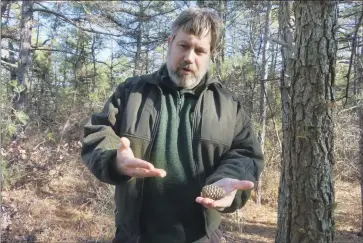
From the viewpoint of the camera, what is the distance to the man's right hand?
117 cm

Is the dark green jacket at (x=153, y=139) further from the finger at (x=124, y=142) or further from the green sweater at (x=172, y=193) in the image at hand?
the finger at (x=124, y=142)

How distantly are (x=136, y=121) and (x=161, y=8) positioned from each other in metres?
11.3

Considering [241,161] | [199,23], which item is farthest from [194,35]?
[241,161]

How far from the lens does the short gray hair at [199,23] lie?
156cm

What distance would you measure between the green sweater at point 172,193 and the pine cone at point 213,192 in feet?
0.69

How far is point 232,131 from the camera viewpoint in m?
1.57

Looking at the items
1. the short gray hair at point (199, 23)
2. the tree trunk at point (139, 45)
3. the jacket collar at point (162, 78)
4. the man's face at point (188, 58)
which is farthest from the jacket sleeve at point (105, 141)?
the tree trunk at point (139, 45)

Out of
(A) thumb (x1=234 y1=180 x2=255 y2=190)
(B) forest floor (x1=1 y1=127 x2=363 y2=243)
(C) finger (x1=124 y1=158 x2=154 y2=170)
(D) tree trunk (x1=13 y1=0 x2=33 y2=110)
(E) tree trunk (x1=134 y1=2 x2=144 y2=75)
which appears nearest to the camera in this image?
(C) finger (x1=124 y1=158 x2=154 y2=170)

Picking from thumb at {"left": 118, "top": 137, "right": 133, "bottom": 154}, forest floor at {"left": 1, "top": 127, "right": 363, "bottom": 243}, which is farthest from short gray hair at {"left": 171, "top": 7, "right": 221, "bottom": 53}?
forest floor at {"left": 1, "top": 127, "right": 363, "bottom": 243}

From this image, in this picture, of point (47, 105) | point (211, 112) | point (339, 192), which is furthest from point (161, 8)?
point (211, 112)

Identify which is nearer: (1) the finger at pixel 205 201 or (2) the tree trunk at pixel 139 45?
(1) the finger at pixel 205 201

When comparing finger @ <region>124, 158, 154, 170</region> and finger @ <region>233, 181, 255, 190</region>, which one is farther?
finger @ <region>233, 181, 255, 190</region>

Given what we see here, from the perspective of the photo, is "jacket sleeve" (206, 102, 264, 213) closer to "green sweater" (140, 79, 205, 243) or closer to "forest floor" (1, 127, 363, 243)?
"green sweater" (140, 79, 205, 243)

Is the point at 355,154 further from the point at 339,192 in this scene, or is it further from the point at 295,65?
the point at 295,65
